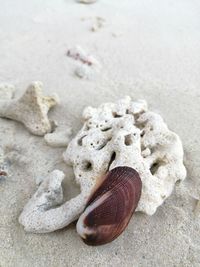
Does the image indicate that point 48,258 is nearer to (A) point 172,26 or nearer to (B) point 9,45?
(B) point 9,45

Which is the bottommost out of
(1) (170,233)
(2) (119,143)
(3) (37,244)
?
(3) (37,244)

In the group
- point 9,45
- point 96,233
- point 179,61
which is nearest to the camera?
point 96,233

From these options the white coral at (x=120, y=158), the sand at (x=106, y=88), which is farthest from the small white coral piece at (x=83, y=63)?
the white coral at (x=120, y=158)

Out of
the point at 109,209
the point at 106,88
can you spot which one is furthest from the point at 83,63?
the point at 109,209

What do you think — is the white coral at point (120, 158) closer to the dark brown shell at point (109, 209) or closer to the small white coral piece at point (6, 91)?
the dark brown shell at point (109, 209)

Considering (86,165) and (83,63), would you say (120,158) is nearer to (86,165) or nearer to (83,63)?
(86,165)

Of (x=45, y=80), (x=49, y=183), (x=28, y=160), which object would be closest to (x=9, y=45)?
(x=45, y=80)

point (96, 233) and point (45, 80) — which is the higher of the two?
point (96, 233)
